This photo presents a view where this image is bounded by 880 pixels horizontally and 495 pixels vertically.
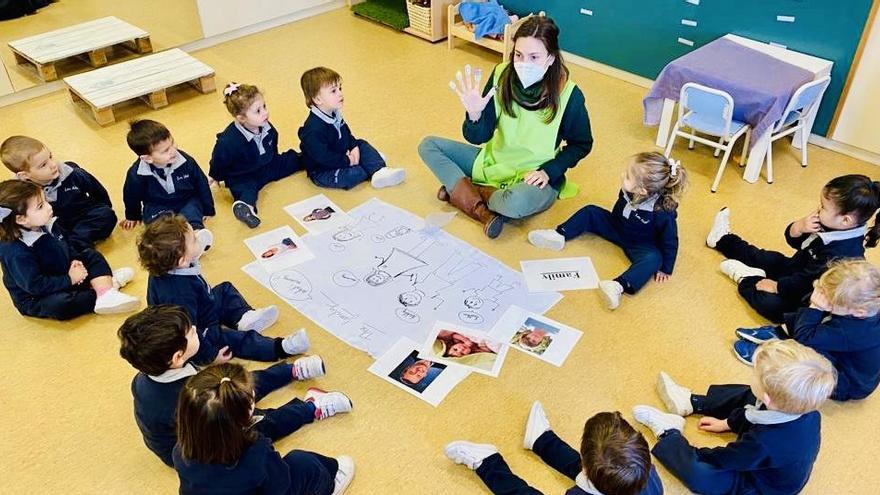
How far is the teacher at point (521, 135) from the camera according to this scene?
9.57 feet

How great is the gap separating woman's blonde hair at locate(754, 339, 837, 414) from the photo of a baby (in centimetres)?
107

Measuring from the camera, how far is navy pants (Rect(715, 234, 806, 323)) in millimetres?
2613

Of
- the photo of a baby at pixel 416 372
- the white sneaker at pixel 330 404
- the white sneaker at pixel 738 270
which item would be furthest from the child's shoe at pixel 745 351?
the white sneaker at pixel 330 404

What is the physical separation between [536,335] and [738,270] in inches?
37.4

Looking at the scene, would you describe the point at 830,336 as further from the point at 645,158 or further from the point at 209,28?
the point at 209,28

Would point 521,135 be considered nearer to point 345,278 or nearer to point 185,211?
point 345,278

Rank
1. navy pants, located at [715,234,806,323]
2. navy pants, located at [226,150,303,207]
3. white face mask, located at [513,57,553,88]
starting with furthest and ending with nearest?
navy pants, located at [226,150,303,207]
white face mask, located at [513,57,553,88]
navy pants, located at [715,234,806,323]

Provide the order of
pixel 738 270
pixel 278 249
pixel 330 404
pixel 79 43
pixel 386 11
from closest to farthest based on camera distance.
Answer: pixel 330 404 < pixel 738 270 < pixel 278 249 < pixel 79 43 < pixel 386 11

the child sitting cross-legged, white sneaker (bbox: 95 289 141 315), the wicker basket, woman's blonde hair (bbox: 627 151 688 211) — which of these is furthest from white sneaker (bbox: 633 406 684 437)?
the wicker basket

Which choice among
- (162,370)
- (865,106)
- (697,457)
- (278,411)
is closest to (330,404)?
(278,411)

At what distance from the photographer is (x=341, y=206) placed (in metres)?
3.35

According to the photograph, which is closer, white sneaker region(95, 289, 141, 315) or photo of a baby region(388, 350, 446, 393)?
photo of a baby region(388, 350, 446, 393)

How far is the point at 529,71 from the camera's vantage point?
2912 mm

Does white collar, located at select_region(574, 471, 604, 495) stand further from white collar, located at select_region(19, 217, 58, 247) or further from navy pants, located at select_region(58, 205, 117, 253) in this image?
navy pants, located at select_region(58, 205, 117, 253)
